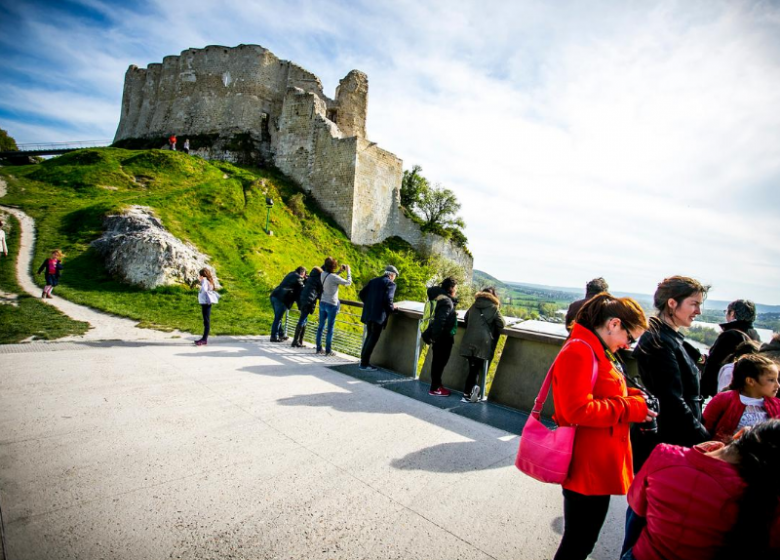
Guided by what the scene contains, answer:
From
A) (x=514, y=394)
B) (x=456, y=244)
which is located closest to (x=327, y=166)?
(x=456, y=244)

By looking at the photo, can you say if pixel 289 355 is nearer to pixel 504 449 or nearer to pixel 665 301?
pixel 504 449

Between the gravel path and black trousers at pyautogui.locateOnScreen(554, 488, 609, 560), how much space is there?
892cm

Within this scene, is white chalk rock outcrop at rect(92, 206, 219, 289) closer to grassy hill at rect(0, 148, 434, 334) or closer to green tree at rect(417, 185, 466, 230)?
grassy hill at rect(0, 148, 434, 334)

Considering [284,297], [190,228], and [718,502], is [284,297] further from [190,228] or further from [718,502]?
[190,228]

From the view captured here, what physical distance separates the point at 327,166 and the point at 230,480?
2766cm

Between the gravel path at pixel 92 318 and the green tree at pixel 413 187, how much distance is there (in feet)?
98.4

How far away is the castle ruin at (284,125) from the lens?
28.6 metres

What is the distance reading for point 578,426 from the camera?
2223 millimetres

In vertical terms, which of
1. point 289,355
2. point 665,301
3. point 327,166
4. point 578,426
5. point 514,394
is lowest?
point 289,355

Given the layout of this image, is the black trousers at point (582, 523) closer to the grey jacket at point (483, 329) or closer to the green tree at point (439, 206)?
the grey jacket at point (483, 329)

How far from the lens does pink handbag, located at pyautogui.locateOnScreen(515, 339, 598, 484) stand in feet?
6.92

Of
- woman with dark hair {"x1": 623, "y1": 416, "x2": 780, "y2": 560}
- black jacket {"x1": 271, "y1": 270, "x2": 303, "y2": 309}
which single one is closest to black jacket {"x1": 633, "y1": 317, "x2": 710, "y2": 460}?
woman with dark hair {"x1": 623, "y1": 416, "x2": 780, "y2": 560}

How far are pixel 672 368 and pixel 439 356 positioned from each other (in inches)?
151

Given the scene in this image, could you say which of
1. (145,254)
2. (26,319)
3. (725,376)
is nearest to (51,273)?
(145,254)
